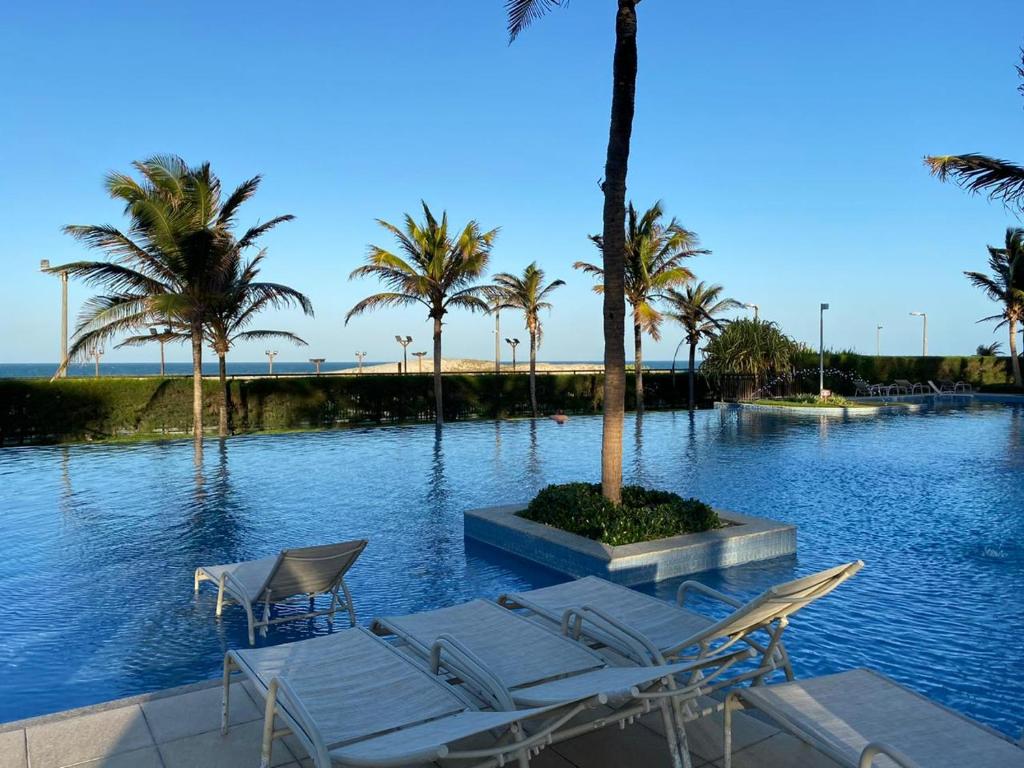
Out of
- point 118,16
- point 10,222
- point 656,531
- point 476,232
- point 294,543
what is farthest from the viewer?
point 10,222

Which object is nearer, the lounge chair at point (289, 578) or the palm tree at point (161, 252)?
the lounge chair at point (289, 578)

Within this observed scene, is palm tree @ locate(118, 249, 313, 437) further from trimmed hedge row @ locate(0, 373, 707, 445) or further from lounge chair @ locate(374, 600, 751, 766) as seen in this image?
lounge chair @ locate(374, 600, 751, 766)

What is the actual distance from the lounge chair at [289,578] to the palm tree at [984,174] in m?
13.8

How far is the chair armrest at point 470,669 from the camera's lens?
329 centimetres

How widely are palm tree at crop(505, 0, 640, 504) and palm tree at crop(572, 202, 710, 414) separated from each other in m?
17.9

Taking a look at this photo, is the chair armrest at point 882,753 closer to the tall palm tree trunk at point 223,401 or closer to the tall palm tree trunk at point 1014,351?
the tall palm tree trunk at point 223,401

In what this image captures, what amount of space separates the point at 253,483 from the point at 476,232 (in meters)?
12.6

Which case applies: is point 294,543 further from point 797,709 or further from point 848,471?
point 848,471

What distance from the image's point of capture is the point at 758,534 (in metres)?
8.29

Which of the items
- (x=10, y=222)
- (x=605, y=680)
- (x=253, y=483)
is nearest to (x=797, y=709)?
(x=605, y=680)

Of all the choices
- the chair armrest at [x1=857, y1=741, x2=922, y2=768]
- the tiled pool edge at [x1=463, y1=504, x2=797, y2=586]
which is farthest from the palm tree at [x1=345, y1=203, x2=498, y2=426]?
the chair armrest at [x1=857, y1=741, x2=922, y2=768]

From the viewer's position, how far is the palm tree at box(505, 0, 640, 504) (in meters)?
8.32

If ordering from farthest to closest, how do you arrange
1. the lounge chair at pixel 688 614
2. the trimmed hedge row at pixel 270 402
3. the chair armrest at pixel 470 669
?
1. the trimmed hedge row at pixel 270 402
2. the lounge chair at pixel 688 614
3. the chair armrest at pixel 470 669

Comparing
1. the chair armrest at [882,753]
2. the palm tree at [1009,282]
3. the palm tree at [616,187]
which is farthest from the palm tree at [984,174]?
the palm tree at [1009,282]
